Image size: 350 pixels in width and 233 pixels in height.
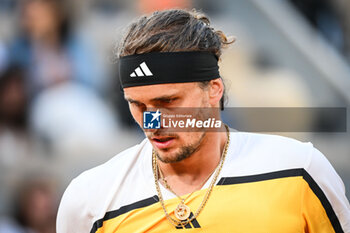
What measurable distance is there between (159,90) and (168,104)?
0.07 m

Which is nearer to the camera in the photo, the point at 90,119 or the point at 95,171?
the point at 95,171

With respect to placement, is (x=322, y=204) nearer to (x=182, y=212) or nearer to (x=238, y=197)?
(x=238, y=197)

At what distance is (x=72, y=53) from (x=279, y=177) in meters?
3.24

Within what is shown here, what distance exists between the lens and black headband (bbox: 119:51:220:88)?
264 cm

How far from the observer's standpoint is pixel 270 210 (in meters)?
2.59

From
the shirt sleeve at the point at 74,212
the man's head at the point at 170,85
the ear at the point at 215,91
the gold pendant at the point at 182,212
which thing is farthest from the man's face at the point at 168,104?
the shirt sleeve at the point at 74,212

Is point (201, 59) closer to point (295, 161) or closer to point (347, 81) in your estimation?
point (295, 161)

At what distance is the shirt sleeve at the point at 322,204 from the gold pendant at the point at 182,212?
495 mm

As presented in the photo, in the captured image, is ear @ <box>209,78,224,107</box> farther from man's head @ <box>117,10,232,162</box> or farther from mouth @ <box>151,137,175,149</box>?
mouth @ <box>151,137,175,149</box>

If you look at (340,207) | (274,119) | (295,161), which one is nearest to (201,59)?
(295,161)

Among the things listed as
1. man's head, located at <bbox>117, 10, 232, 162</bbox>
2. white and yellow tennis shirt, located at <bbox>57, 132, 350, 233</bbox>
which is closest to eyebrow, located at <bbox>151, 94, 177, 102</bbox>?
man's head, located at <bbox>117, 10, 232, 162</bbox>

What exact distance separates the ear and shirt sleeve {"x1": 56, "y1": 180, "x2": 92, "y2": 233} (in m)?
0.73

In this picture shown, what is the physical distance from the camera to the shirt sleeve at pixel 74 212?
2.81 metres

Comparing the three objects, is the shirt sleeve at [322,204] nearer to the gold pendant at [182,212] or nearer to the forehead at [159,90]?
the gold pendant at [182,212]
